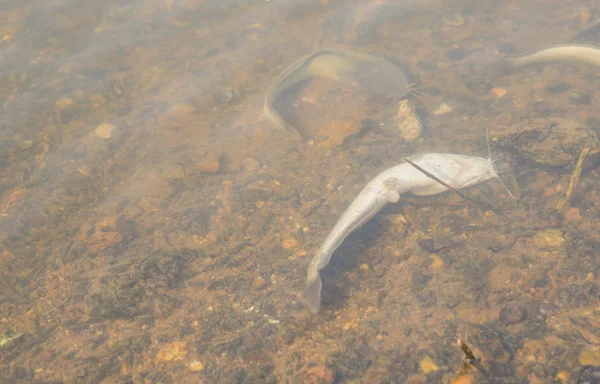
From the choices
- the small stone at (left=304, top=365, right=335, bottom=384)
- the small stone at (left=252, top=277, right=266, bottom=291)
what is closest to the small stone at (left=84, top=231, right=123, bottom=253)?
the small stone at (left=252, top=277, right=266, bottom=291)

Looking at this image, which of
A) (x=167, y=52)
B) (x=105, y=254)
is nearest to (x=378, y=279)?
(x=105, y=254)

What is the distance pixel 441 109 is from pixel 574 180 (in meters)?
1.75

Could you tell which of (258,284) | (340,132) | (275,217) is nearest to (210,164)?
Result: (275,217)

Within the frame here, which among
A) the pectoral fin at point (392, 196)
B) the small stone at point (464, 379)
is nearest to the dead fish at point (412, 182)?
the pectoral fin at point (392, 196)

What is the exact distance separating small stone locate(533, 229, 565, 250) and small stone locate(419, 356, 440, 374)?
1.44 m

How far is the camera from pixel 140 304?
3.26m

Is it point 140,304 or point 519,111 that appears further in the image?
point 519,111

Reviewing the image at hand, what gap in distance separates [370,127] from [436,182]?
1401mm

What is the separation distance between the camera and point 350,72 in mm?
5523

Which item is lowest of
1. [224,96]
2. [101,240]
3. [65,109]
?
[101,240]

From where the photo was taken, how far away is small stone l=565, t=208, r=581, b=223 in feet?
11.4

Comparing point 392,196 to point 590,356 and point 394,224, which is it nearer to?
point 394,224

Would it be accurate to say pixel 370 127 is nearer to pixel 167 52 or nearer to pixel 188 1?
pixel 167 52

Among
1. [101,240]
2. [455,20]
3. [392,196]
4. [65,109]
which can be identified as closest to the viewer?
[392,196]
